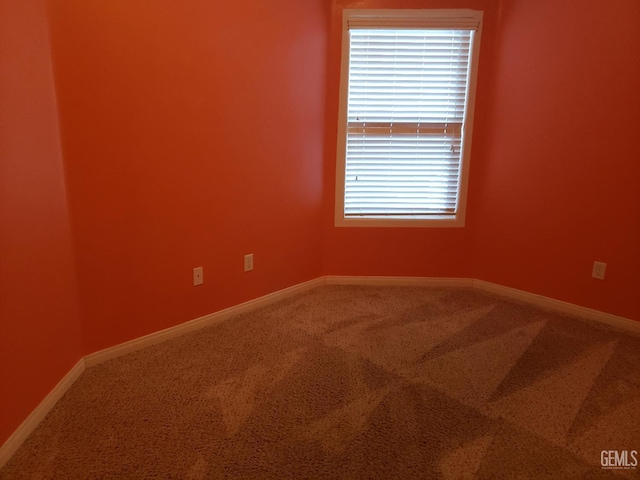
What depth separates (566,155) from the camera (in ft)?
8.87

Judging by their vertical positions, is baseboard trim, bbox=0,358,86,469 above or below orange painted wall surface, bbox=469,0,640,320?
below

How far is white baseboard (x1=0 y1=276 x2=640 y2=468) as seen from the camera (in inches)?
62.7

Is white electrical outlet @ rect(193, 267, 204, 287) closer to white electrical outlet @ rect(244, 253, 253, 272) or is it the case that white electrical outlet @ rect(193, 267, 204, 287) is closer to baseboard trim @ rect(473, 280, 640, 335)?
white electrical outlet @ rect(244, 253, 253, 272)

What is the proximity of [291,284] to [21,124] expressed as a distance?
2.00 metres

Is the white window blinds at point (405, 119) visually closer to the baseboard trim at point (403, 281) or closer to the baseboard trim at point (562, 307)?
the baseboard trim at point (403, 281)

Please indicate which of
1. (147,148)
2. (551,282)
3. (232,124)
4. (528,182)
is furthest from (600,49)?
(147,148)

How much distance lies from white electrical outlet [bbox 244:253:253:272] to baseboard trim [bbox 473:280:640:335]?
1.91 m

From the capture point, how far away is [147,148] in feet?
6.79

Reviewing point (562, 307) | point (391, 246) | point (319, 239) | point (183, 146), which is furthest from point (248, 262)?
point (562, 307)

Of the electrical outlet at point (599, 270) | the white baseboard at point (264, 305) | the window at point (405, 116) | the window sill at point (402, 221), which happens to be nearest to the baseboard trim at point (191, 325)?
the white baseboard at point (264, 305)

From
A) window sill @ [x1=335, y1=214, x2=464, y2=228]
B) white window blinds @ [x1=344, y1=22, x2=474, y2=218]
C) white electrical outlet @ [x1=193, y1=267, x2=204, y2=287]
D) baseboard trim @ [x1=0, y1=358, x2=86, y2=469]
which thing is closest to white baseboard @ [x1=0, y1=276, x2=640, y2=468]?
baseboard trim @ [x1=0, y1=358, x2=86, y2=469]

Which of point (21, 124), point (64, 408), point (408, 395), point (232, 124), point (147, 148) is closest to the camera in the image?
point (21, 124)

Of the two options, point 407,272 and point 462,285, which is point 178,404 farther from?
point 462,285

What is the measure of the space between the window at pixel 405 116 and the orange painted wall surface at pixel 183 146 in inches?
11.2
